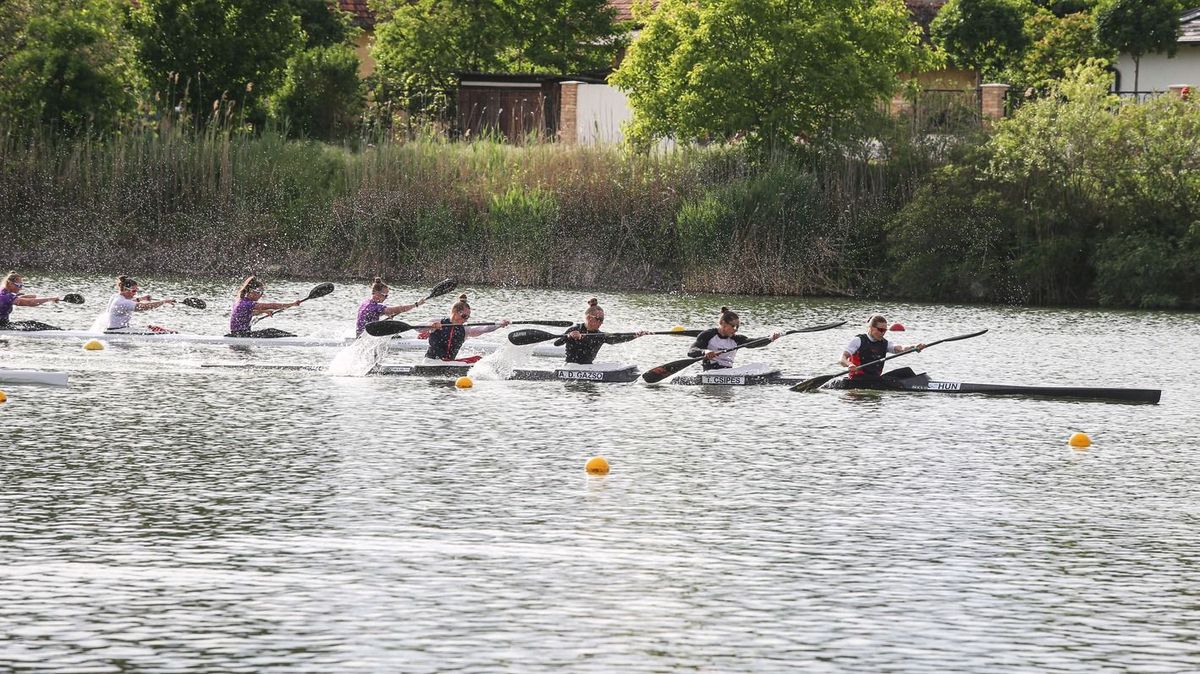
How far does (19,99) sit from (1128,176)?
99.5ft

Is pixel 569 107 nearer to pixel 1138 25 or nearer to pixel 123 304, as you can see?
pixel 1138 25

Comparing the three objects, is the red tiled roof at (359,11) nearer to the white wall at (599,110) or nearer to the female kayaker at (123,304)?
the white wall at (599,110)

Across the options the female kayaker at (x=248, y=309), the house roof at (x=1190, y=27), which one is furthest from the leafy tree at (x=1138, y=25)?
the female kayaker at (x=248, y=309)

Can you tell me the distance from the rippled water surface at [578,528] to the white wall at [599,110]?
2828cm

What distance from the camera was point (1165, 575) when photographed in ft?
40.0

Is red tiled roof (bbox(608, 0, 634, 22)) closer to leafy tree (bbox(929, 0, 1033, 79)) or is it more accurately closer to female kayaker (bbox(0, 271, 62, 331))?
leafy tree (bbox(929, 0, 1033, 79))

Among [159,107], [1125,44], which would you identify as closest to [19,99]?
[159,107]

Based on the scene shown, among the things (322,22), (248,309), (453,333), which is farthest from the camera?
(322,22)

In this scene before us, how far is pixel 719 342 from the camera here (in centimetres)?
2375

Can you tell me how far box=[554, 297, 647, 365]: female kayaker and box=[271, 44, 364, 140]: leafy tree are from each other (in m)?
30.1

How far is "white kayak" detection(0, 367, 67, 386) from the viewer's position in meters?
22.3

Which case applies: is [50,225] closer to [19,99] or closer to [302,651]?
[19,99]

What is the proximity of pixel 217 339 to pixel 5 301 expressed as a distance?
347 cm

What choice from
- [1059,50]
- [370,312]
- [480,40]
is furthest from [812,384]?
[480,40]
